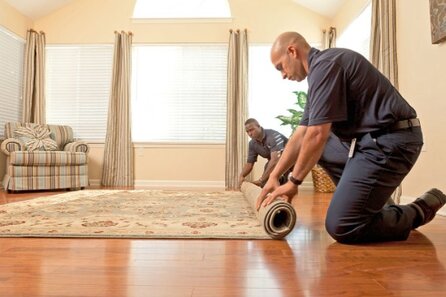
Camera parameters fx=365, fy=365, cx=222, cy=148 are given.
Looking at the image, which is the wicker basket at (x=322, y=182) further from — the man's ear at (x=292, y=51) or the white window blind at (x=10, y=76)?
the white window blind at (x=10, y=76)

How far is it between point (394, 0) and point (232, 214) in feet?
8.30

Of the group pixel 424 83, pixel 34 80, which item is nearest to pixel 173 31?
pixel 34 80

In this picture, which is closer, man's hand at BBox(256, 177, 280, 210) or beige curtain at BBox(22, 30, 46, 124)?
man's hand at BBox(256, 177, 280, 210)

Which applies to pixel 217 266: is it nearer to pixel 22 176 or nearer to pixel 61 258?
pixel 61 258

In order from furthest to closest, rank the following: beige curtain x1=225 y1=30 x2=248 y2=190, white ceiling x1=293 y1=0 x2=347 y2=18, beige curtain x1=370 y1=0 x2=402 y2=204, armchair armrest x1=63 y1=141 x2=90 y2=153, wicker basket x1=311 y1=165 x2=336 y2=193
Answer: beige curtain x1=225 y1=30 x2=248 y2=190
white ceiling x1=293 y1=0 x2=347 y2=18
armchair armrest x1=63 y1=141 x2=90 y2=153
wicker basket x1=311 y1=165 x2=336 y2=193
beige curtain x1=370 y1=0 x2=402 y2=204

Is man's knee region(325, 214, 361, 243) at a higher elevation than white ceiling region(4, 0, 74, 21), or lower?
lower

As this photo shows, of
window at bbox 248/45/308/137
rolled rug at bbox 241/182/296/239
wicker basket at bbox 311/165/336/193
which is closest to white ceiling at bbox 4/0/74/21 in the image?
window at bbox 248/45/308/137

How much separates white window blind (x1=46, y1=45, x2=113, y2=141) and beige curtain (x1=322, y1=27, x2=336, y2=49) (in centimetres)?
334

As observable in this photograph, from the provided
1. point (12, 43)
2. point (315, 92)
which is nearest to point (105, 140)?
point (12, 43)

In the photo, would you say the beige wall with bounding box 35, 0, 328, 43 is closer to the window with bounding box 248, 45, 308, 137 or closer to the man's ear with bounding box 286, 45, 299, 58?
the window with bounding box 248, 45, 308, 137

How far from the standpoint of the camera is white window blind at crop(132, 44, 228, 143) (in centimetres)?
577

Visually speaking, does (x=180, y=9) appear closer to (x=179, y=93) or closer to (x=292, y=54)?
(x=179, y=93)

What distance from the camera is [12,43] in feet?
17.6

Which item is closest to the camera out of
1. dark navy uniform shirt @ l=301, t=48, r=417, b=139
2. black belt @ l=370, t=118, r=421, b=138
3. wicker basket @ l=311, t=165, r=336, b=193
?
dark navy uniform shirt @ l=301, t=48, r=417, b=139
